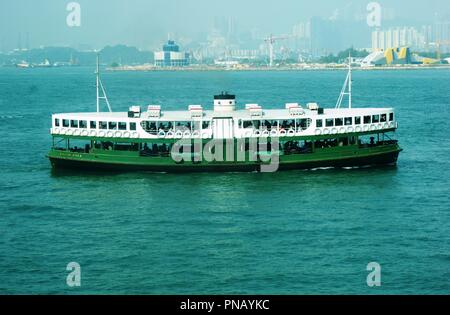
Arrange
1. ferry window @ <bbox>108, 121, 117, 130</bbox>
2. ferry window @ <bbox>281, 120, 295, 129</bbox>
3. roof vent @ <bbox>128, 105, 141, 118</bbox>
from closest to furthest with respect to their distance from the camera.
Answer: ferry window @ <bbox>108, 121, 117, 130</bbox> < ferry window @ <bbox>281, 120, 295, 129</bbox> < roof vent @ <bbox>128, 105, 141, 118</bbox>

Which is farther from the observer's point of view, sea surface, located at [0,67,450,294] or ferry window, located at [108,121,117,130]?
ferry window, located at [108,121,117,130]

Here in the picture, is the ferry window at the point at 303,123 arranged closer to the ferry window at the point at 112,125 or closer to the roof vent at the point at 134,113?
the roof vent at the point at 134,113

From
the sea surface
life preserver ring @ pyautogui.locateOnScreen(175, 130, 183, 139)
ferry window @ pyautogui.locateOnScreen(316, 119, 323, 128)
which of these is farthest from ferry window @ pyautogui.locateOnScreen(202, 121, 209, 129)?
ferry window @ pyautogui.locateOnScreen(316, 119, 323, 128)

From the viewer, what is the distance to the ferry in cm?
4009

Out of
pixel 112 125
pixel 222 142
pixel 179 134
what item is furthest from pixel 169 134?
pixel 112 125

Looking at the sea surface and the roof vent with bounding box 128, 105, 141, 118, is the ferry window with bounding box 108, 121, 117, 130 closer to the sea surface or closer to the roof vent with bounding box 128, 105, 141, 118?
the roof vent with bounding box 128, 105, 141, 118

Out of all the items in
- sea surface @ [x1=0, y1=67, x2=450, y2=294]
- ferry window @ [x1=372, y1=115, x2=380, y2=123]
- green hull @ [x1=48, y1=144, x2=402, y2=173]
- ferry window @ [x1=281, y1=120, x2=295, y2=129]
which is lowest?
sea surface @ [x1=0, y1=67, x2=450, y2=294]

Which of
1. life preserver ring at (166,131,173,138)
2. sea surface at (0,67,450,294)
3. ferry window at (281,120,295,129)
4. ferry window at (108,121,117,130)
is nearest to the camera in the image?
sea surface at (0,67,450,294)

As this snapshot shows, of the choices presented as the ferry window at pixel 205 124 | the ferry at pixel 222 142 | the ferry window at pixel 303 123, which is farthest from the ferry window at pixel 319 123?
the ferry window at pixel 205 124

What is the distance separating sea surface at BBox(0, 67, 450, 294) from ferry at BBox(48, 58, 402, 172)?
67 centimetres

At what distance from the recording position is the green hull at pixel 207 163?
131 ft

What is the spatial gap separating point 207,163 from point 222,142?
1.30m

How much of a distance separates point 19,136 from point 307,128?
24.5m
